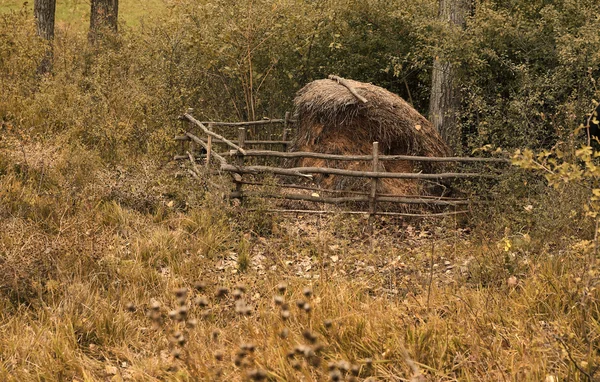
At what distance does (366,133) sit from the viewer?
9.10m

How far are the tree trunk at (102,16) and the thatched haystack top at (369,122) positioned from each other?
7.06 meters

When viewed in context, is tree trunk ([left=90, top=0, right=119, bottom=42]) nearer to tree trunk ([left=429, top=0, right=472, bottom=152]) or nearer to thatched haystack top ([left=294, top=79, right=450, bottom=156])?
thatched haystack top ([left=294, top=79, right=450, bottom=156])

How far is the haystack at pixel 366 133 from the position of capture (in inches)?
349

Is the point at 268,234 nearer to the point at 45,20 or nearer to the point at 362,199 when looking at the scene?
the point at 362,199

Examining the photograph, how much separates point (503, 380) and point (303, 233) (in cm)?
429

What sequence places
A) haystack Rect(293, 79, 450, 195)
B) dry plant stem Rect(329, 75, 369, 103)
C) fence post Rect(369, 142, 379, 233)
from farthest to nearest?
1. haystack Rect(293, 79, 450, 195)
2. dry plant stem Rect(329, 75, 369, 103)
3. fence post Rect(369, 142, 379, 233)

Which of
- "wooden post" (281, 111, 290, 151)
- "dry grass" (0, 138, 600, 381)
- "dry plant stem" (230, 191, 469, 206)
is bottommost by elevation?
"dry grass" (0, 138, 600, 381)

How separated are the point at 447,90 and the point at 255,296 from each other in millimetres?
5936

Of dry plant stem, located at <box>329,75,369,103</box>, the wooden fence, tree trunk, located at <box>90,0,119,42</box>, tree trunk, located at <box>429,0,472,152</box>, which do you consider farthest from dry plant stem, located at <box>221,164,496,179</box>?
tree trunk, located at <box>90,0,119,42</box>

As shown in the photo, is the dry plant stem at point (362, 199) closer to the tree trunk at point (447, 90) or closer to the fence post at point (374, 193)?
the fence post at point (374, 193)

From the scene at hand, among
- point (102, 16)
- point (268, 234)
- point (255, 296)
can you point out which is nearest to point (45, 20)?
point (102, 16)

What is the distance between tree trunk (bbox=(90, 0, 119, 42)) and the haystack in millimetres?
7130

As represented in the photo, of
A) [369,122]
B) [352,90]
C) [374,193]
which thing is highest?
[352,90]

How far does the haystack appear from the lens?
8867mm
